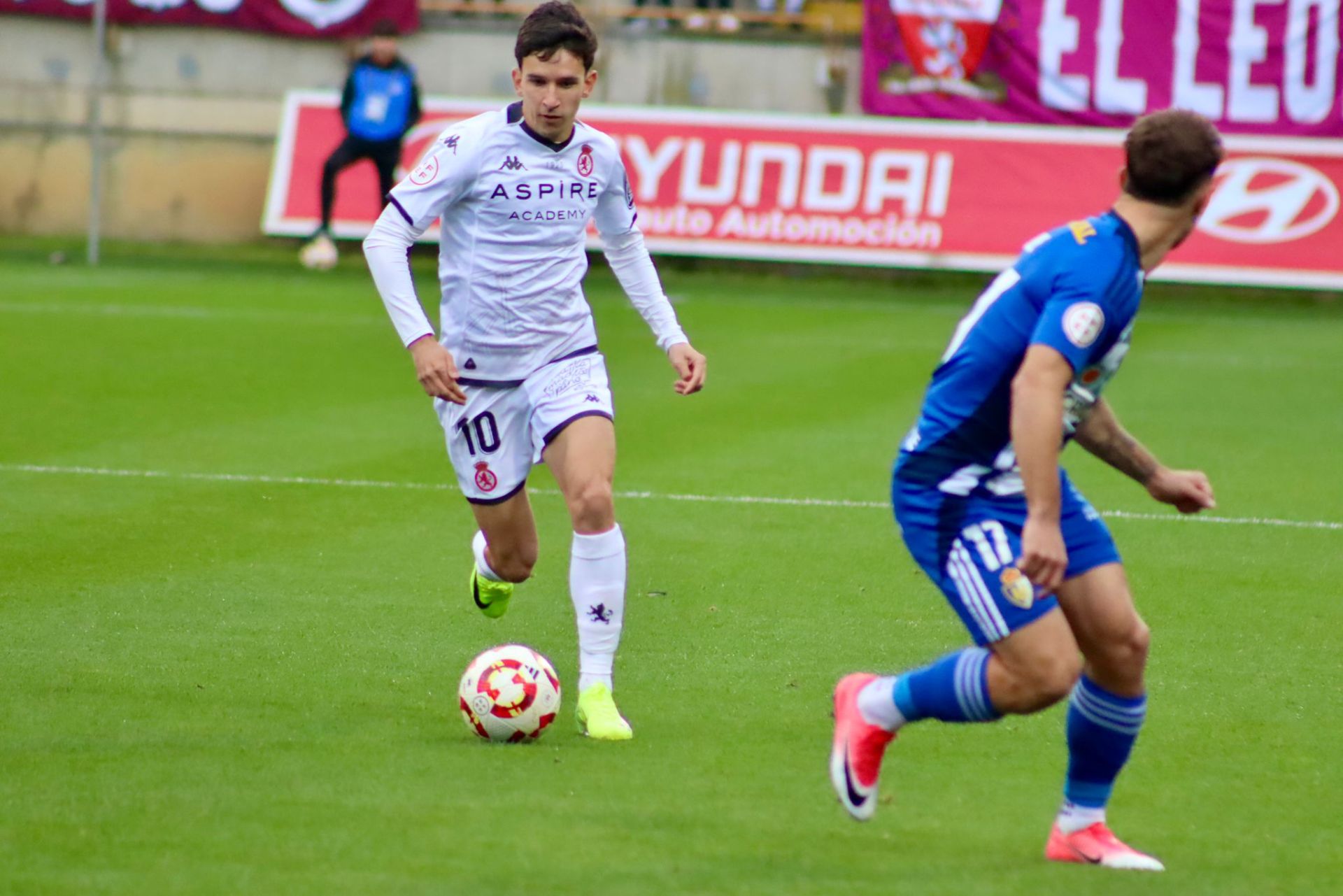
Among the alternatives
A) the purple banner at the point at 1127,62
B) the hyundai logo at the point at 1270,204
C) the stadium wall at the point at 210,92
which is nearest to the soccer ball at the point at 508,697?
the hyundai logo at the point at 1270,204

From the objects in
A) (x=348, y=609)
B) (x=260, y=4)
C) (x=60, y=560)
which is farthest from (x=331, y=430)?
(x=260, y=4)

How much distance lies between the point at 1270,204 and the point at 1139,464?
15.6 metres

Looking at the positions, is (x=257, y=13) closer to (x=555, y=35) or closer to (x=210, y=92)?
(x=210, y=92)

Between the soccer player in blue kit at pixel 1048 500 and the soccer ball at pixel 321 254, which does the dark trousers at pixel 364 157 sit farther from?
the soccer player in blue kit at pixel 1048 500

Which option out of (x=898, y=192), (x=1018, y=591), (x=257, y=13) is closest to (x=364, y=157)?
(x=257, y=13)

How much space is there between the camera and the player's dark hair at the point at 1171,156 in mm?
3945

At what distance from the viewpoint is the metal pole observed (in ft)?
63.5

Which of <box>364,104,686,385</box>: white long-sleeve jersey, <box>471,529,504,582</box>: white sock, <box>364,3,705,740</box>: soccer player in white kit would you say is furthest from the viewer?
<box>471,529,504,582</box>: white sock

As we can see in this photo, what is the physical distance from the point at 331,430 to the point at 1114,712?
23.6 feet

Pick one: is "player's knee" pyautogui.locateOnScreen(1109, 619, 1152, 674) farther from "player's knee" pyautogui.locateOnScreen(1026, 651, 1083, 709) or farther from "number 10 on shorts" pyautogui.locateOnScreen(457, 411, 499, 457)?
"number 10 on shorts" pyautogui.locateOnScreen(457, 411, 499, 457)

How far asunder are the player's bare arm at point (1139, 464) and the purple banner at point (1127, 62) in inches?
639

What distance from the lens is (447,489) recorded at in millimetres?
9328

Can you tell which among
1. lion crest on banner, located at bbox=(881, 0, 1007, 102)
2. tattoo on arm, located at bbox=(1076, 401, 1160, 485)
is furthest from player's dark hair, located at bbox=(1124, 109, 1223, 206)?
lion crest on banner, located at bbox=(881, 0, 1007, 102)

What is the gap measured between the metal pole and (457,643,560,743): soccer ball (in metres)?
15.3
